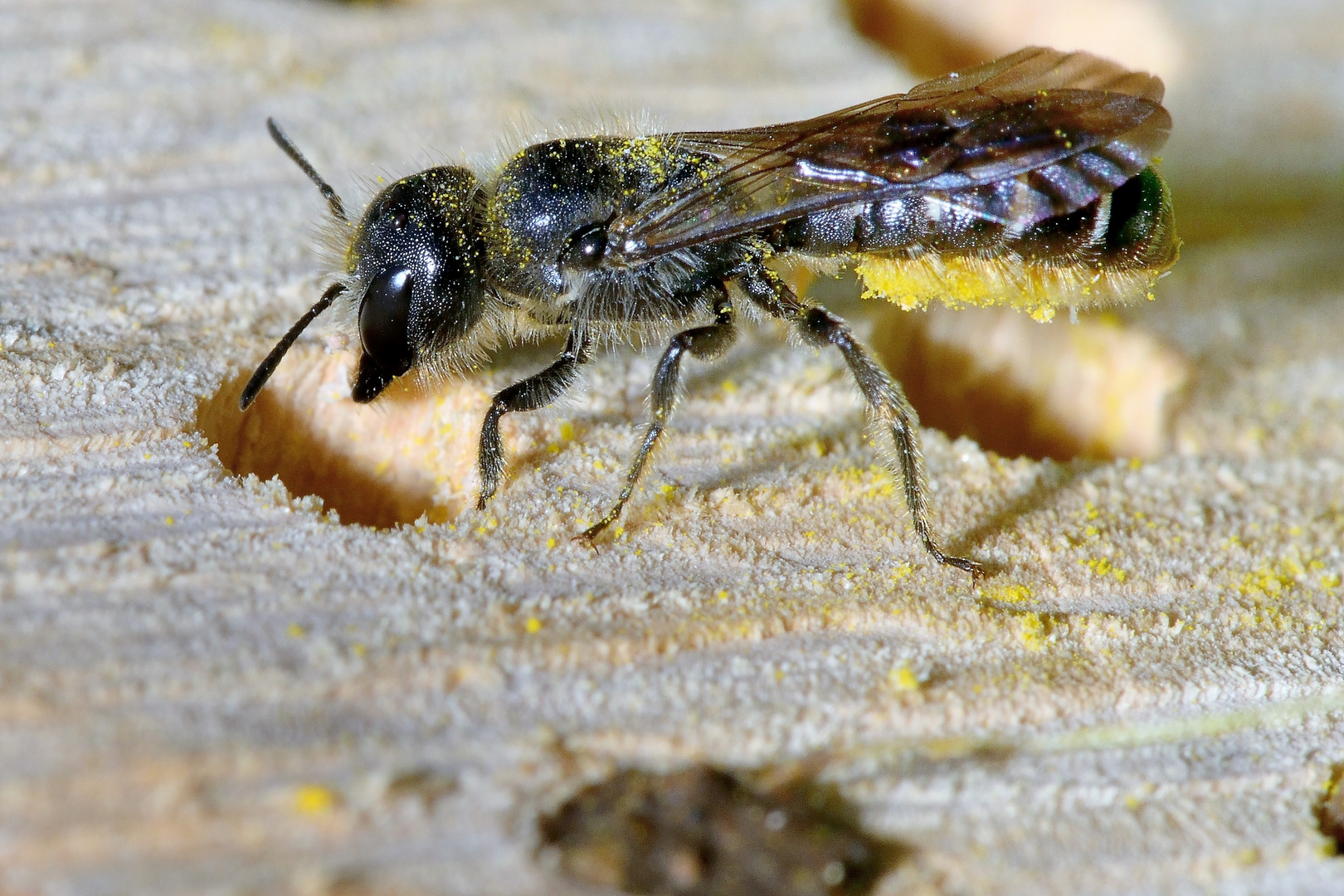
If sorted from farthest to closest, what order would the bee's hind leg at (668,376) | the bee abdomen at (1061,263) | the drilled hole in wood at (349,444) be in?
the bee abdomen at (1061,263)
the drilled hole in wood at (349,444)
the bee's hind leg at (668,376)

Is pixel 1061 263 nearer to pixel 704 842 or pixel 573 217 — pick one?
pixel 573 217

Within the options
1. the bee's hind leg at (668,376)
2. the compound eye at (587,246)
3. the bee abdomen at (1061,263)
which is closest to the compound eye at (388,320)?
the compound eye at (587,246)

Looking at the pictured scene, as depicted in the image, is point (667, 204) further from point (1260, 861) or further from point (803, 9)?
point (1260, 861)

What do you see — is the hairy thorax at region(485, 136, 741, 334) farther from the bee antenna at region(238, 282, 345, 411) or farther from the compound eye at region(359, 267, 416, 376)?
the bee antenna at region(238, 282, 345, 411)

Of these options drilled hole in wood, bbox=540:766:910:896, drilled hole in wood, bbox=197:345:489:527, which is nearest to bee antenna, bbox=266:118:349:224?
drilled hole in wood, bbox=197:345:489:527

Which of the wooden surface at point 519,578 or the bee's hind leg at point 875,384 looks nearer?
the wooden surface at point 519,578

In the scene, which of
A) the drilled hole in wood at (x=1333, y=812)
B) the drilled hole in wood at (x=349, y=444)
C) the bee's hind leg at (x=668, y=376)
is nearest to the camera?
the drilled hole in wood at (x=1333, y=812)

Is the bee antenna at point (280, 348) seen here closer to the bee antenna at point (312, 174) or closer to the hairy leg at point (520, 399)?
the bee antenna at point (312, 174)

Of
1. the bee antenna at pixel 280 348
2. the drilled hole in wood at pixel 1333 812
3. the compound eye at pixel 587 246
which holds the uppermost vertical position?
the compound eye at pixel 587 246
